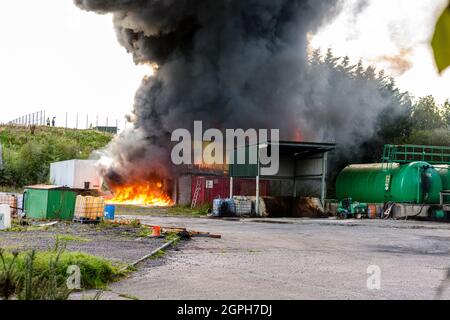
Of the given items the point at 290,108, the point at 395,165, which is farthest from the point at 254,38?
the point at 395,165

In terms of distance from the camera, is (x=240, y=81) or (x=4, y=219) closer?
(x=4, y=219)

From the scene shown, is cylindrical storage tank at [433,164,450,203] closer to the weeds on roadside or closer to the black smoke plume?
the black smoke plume

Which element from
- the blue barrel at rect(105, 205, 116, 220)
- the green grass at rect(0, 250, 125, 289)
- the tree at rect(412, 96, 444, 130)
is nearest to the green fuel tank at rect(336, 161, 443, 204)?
the blue barrel at rect(105, 205, 116, 220)

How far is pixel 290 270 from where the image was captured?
9477mm

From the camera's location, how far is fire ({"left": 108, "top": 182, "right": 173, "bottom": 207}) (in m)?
41.9

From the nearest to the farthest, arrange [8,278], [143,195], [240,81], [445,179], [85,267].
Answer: [8,278]
[85,267]
[445,179]
[240,81]
[143,195]

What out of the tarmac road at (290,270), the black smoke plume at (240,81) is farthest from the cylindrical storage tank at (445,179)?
the tarmac road at (290,270)

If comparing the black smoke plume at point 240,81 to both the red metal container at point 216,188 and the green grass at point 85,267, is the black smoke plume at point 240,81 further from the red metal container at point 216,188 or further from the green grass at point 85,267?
the green grass at point 85,267

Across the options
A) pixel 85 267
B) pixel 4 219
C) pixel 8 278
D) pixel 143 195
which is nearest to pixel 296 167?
pixel 143 195

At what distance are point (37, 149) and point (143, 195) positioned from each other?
14757 mm

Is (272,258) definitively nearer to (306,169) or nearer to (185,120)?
(306,169)

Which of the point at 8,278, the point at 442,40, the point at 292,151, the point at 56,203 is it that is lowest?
the point at 8,278

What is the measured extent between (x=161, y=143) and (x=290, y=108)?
11.1 m

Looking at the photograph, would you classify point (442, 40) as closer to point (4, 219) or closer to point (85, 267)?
point (85, 267)
